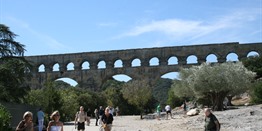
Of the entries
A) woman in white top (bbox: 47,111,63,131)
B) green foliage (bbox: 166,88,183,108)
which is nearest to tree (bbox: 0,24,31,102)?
woman in white top (bbox: 47,111,63,131)

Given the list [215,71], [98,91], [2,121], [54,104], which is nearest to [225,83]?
[215,71]

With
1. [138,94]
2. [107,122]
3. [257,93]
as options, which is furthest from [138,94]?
[107,122]

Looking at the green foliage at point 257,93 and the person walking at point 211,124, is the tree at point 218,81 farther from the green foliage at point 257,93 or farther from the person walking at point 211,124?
the person walking at point 211,124

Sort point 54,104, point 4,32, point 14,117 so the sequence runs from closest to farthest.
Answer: point 14,117 < point 4,32 < point 54,104

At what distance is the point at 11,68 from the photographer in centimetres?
2205

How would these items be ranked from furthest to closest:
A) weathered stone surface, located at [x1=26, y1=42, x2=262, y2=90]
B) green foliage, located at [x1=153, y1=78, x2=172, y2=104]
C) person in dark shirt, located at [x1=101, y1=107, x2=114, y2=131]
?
green foliage, located at [x1=153, y1=78, x2=172, y2=104] < weathered stone surface, located at [x1=26, y1=42, x2=262, y2=90] < person in dark shirt, located at [x1=101, y1=107, x2=114, y2=131]

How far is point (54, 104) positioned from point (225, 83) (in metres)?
12.4

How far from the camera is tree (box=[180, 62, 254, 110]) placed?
30.2 m

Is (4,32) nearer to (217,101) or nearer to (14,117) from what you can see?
(14,117)

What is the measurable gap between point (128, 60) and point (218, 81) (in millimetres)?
24833

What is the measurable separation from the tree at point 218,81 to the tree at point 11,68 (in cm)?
1364

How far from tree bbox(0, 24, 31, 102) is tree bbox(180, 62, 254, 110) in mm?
Result: 13640

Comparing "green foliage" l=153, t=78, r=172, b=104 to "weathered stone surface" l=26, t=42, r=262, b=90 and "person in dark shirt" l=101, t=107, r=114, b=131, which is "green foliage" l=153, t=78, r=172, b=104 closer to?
"weathered stone surface" l=26, t=42, r=262, b=90

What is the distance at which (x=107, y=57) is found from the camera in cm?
5497
